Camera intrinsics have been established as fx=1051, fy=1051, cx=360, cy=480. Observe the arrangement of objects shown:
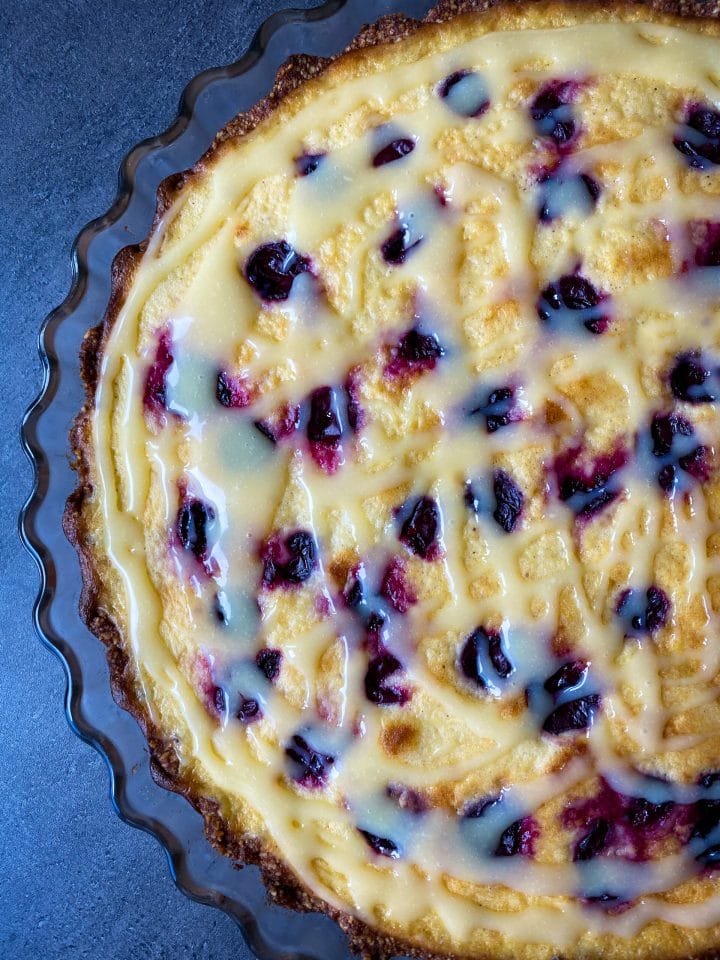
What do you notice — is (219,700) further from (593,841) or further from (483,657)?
(593,841)

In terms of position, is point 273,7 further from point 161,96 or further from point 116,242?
point 116,242

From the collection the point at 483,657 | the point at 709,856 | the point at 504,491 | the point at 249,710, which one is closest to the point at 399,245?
the point at 504,491

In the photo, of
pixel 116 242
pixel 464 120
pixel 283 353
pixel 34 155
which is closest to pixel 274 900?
pixel 283 353

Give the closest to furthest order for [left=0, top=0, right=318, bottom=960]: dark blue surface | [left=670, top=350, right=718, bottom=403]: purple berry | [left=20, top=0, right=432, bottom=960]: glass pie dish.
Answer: [left=670, top=350, right=718, bottom=403]: purple berry < [left=20, top=0, right=432, bottom=960]: glass pie dish < [left=0, top=0, right=318, bottom=960]: dark blue surface

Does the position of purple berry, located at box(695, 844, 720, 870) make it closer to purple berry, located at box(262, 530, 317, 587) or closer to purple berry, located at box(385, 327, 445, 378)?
purple berry, located at box(262, 530, 317, 587)

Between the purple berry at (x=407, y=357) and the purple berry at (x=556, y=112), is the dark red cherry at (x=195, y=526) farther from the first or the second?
the purple berry at (x=556, y=112)

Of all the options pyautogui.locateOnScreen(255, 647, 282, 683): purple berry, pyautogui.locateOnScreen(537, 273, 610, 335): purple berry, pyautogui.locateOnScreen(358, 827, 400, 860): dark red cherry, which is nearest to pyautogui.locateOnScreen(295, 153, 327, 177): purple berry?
pyautogui.locateOnScreen(537, 273, 610, 335): purple berry
